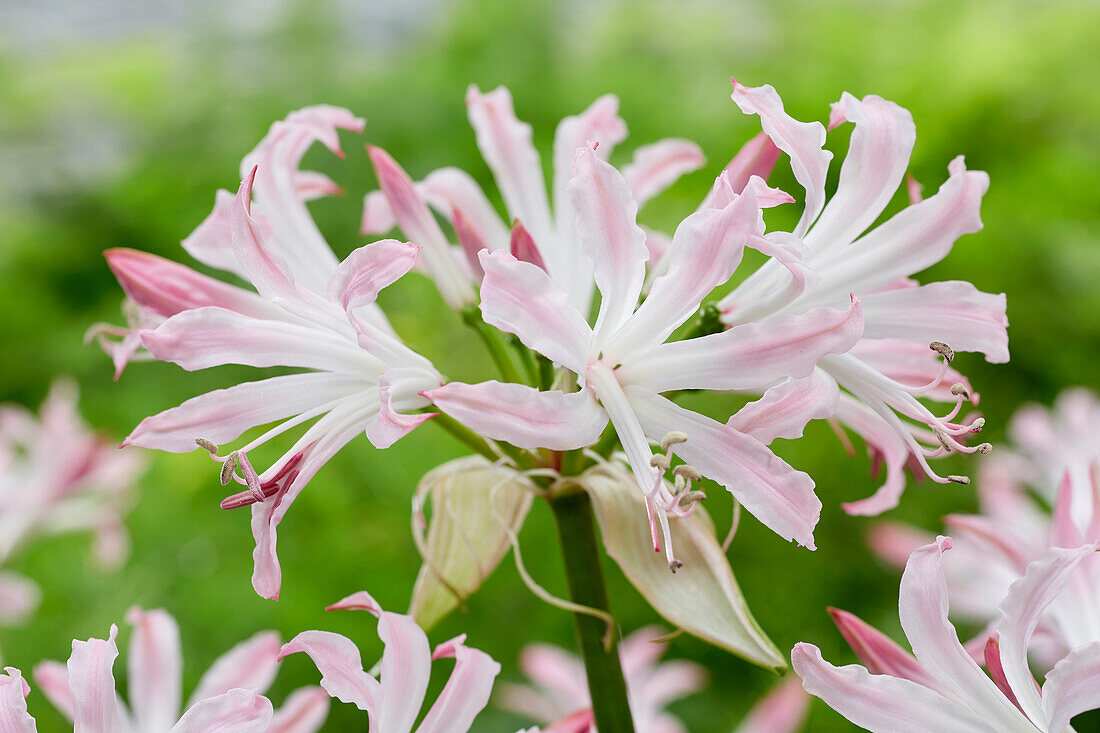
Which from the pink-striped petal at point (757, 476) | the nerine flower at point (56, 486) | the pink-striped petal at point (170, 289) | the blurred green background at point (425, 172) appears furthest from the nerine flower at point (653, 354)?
the blurred green background at point (425, 172)

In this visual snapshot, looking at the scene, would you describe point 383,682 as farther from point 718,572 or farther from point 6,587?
point 6,587

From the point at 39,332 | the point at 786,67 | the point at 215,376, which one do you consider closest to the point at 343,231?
the point at 215,376

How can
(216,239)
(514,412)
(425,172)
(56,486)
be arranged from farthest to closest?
(425,172) → (56,486) → (216,239) → (514,412)

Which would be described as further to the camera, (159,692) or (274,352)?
(159,692)

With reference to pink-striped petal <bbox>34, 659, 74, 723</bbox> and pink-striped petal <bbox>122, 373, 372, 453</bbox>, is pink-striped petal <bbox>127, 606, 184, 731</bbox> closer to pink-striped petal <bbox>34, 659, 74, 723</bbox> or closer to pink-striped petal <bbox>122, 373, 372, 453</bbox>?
pink-striped petal <bbox>34, 659, 74, 723</bbox>

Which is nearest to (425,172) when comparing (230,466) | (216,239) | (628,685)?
(628,685)

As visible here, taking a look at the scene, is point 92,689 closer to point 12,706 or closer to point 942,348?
point 12,706
